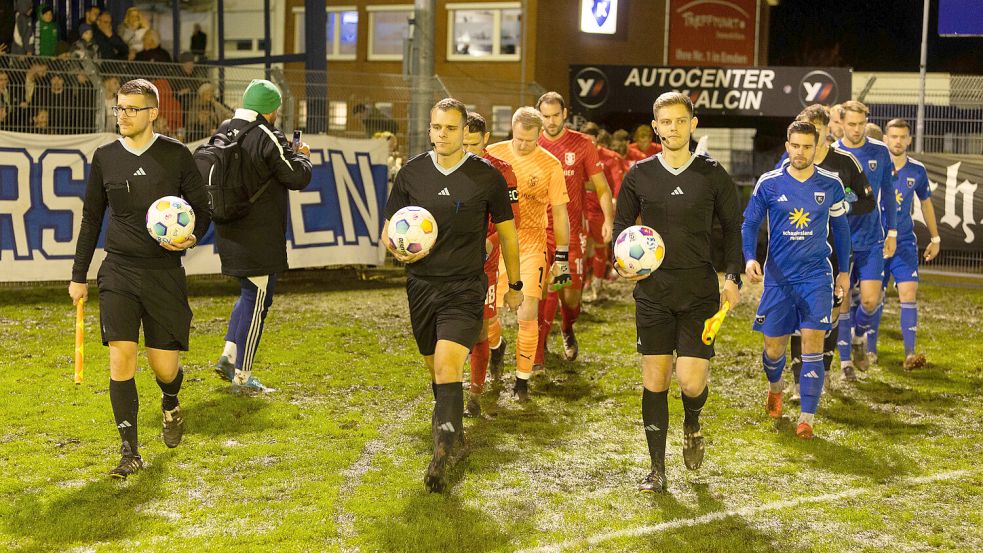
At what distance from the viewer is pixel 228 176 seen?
26.0 ft

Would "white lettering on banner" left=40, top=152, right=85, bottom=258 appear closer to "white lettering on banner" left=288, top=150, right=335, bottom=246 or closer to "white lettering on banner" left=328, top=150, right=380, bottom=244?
"white lettering on banner" left=288, top=150, right=335, bottom=246

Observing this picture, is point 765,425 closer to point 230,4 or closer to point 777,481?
point 777,481

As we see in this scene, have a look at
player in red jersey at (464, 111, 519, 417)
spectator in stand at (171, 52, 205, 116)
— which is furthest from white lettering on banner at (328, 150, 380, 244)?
player in red jersey at (464, 111, 519, 417)

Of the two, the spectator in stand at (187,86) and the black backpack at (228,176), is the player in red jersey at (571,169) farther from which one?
the spectator in stand at (187,86)

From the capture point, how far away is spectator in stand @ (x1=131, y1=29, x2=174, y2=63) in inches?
640

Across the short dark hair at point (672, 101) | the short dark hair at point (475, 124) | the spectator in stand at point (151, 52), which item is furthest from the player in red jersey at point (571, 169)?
the spectator in stand at point (151, 52)

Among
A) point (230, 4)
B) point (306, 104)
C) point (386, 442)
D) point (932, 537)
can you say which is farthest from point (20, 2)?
point (230, 4)

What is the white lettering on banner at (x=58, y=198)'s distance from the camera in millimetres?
12742

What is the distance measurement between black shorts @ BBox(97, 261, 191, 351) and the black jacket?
1782mm

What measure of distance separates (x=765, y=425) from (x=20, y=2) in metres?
14.6

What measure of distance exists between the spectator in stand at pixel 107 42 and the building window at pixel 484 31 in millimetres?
17947

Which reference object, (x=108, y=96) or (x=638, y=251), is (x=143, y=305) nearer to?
(x=638, y=251)

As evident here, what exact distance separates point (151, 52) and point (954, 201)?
39.8 ft

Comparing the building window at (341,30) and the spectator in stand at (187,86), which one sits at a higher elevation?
the building window at (341,30)
